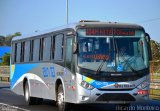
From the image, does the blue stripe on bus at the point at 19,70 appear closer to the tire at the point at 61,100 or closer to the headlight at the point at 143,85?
the tire at the point at 61,100

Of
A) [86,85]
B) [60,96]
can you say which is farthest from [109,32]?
[60,96]

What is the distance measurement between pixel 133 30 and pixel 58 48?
2883 millimetres

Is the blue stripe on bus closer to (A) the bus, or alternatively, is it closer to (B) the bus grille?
(A) the bus

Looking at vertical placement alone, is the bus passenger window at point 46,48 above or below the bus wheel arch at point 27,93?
above

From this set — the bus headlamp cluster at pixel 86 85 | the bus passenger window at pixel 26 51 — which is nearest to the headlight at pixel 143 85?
the bus headlamp cluster at pixel 86 85

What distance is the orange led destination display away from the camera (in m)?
16.1

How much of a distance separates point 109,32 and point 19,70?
8097 mm

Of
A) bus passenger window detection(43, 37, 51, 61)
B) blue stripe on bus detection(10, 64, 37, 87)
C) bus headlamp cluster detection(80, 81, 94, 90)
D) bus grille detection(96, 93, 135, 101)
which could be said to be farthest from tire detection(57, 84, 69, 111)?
blue stripe on bus detection(10, 64, 37, 87)

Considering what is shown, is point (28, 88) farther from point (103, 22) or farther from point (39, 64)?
point (103, 22)

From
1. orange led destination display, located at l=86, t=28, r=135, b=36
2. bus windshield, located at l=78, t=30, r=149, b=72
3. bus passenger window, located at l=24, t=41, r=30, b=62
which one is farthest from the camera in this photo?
bus passenger window, located at l=24, t=41, r=30, b=62

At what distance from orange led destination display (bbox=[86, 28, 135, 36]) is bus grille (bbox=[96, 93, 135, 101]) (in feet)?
6.39

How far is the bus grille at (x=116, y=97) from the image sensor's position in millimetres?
15562

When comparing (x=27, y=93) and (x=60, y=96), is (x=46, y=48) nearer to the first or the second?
(x=60, y=96)

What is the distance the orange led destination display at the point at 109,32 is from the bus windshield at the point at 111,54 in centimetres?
11
